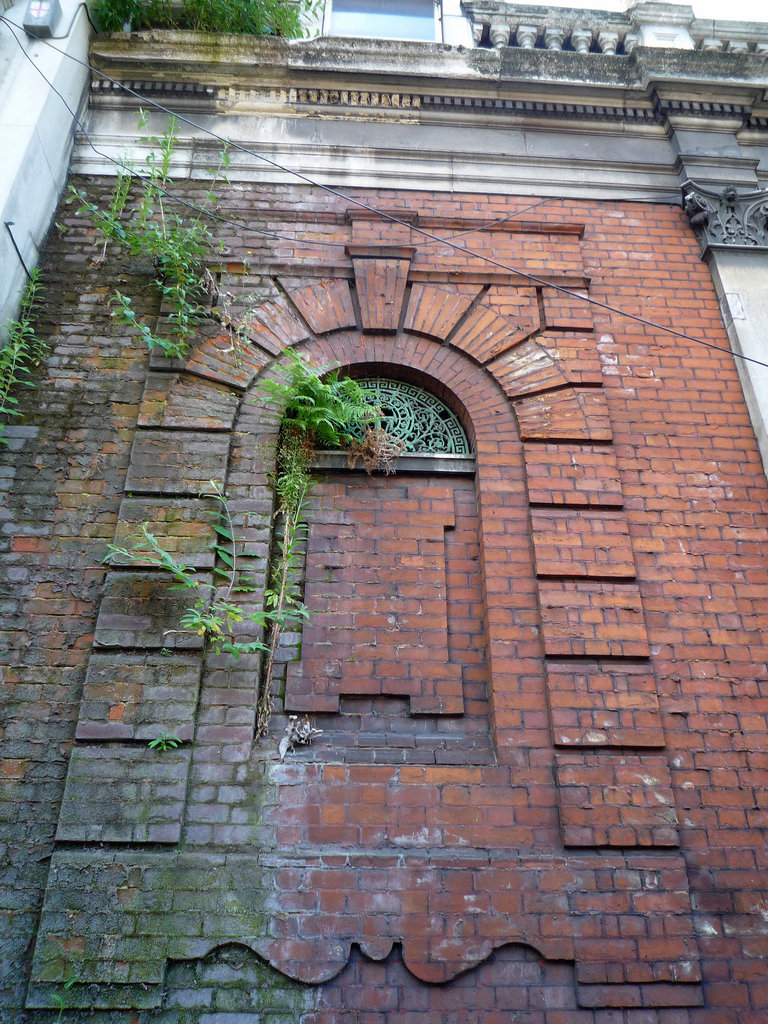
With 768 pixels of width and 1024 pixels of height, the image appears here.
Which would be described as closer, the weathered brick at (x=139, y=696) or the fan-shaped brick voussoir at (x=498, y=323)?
the weathered brick at (x=139, y=696)

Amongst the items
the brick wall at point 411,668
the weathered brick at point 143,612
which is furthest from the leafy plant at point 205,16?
the weathered brick at point 143,612

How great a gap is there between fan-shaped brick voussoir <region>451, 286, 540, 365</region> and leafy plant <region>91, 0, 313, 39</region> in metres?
2.92

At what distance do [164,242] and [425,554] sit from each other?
2.71 m

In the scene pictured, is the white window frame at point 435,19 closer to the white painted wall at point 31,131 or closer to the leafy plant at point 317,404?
the white painted wall at point 31,131

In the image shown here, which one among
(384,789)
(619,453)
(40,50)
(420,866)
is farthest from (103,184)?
(420,866)

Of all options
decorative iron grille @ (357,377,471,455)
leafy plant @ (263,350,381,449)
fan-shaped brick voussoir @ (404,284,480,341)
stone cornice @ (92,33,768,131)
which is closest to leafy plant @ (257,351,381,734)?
leafy plant @ (263,350,381,449)

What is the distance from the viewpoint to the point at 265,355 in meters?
4.89

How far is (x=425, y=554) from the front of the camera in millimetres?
4492

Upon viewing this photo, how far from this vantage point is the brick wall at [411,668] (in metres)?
3.40

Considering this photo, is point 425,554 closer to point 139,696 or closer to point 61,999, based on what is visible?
point 139,696

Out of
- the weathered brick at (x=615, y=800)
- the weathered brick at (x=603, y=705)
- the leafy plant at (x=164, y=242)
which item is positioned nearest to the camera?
the weathered brick at (x=615, y=800)

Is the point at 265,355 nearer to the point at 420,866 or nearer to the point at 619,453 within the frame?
the point at 619,453

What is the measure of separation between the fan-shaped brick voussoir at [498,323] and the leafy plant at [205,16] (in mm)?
2919

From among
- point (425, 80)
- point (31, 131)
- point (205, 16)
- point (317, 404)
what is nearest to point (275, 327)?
point (317, 404)
